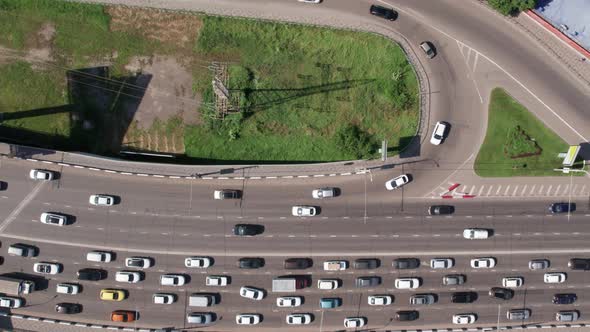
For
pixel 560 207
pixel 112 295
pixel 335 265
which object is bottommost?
pixel 112 295

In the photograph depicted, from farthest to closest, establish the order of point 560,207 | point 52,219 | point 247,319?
1. point 560,207
2. point 247,319
3. point 52,219

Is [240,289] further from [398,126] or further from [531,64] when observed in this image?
[531,64]

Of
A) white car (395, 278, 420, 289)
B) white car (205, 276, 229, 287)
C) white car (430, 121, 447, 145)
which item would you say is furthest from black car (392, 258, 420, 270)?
white car (205, 276, 229, 287)

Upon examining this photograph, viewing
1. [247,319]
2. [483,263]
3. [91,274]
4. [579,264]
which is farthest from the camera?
[579,264]

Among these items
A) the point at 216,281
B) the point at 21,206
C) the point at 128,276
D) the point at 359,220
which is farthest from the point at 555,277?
the point at 21,206

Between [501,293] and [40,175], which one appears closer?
[40,175]

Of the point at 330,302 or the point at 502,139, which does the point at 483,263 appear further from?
the point at 330,302

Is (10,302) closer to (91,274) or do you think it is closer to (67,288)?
(67,288)

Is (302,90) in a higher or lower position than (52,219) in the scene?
higher

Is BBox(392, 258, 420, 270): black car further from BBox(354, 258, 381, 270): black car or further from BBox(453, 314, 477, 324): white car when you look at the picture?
BBox(453, 314, 477, 324): white car
